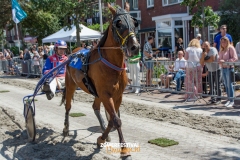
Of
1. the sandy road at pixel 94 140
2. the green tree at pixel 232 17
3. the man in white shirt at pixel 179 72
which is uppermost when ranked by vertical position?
the green tree at pixel 232 17

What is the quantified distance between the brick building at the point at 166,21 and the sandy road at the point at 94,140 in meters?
15.2

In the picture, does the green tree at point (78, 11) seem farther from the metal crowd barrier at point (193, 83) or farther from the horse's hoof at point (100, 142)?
the horse's hoof at point (100, 142)

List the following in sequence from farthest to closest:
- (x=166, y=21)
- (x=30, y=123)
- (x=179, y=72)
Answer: (x=166, y=21)
(x=179, y=72)
(x=30, y=123)

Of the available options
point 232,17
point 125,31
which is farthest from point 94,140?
point 232,17

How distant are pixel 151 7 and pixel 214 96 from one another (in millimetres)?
20989

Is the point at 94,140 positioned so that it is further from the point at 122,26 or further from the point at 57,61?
the point at 122,26

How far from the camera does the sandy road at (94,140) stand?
575 centimetres

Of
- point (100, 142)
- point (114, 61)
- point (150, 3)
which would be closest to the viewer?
point (114, 61)

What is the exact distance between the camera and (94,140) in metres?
6.80

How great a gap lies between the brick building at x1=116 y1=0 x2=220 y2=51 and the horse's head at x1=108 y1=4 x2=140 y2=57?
1733cm

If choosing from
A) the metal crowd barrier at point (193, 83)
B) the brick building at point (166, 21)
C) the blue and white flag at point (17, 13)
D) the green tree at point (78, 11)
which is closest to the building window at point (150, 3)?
the brick building at point (166, 21)

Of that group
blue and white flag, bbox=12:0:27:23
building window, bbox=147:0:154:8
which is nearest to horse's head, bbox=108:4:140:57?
blue and white flag, bbox=12:0:27:23

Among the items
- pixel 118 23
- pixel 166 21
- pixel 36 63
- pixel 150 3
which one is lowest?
pixel 36 63

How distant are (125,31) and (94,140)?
8.56 feet
